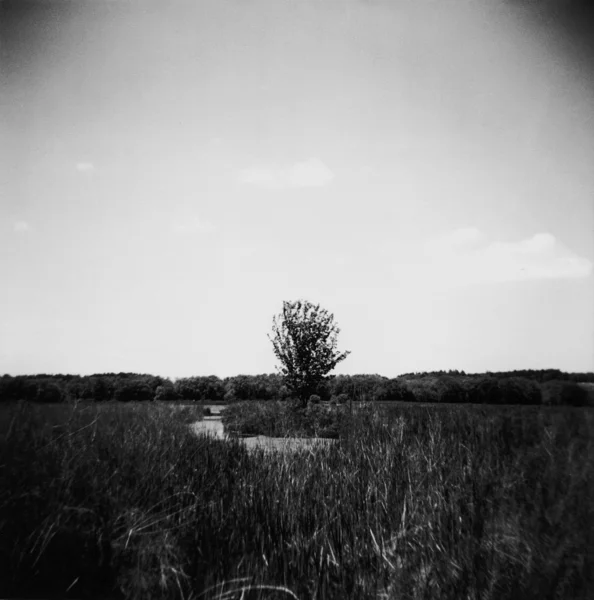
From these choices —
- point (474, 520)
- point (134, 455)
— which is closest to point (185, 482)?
point (134, 455)

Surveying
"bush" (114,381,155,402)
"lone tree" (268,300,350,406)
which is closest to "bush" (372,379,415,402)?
"lone tree" (268,300,350,406)

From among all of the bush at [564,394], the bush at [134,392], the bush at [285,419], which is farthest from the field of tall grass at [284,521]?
the bush at [285,419]

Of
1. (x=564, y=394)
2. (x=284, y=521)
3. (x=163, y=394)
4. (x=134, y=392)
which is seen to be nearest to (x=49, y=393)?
(x=284, y=521)

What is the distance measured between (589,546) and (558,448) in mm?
1403

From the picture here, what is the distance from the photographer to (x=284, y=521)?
15.2 ft

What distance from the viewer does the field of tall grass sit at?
128 inches

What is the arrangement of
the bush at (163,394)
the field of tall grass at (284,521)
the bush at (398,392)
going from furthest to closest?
the bush at (398,392) → the bush at (163,394) → the field of tall grass at (284,521)

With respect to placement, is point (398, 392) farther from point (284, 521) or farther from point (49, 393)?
point (49, 393)

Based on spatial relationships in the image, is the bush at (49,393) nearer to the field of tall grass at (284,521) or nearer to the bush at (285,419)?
the field of tall grass at (284,521)

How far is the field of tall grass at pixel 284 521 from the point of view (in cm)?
324

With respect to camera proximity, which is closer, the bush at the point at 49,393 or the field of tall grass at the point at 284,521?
the field of tall grass at the point at 284,521

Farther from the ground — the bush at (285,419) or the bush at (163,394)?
the bush at (163,394)

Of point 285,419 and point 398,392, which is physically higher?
point 398,392

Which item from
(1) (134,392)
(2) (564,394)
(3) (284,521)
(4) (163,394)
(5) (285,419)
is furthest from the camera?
(4) (163,394)
